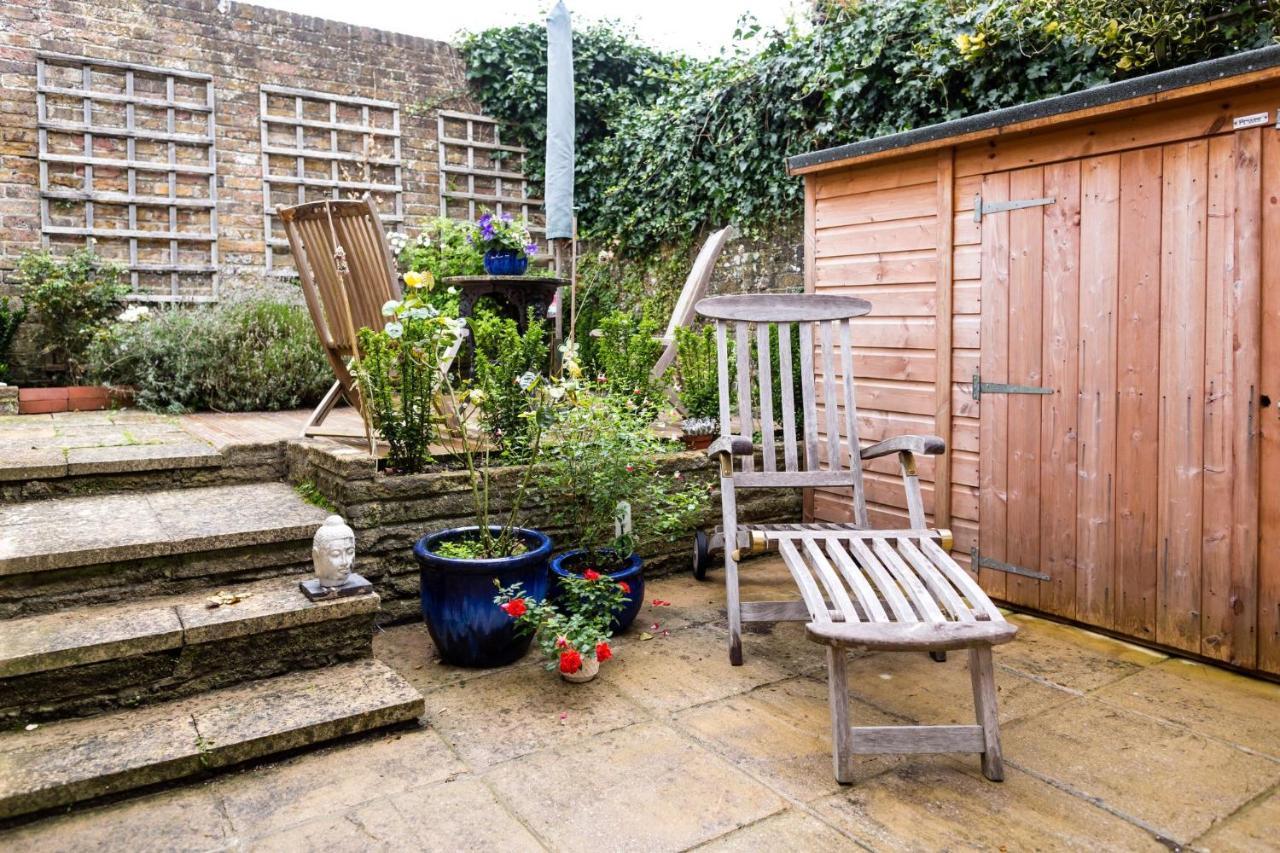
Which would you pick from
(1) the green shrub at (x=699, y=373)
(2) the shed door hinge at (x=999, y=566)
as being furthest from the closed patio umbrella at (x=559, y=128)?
(2) the shed door hinge at (x=999, y=566)

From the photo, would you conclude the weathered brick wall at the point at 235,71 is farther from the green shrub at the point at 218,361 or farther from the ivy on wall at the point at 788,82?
the green shrub at the point at 218,361

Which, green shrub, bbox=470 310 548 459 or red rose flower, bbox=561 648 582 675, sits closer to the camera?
red rose flower, bbox=561 648 582 675

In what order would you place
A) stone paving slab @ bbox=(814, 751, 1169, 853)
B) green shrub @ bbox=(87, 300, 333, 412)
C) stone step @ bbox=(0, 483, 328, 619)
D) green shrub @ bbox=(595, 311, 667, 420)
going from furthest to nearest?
green shrub @ bbox=(87, 300, 333, 412)
green shrub @ bbox=(595, 311, 667, 420)
stone step @ bbox=(0, 483, 328, 619)
stone paving slab @ bbox=(814, 751, 1169, 853)

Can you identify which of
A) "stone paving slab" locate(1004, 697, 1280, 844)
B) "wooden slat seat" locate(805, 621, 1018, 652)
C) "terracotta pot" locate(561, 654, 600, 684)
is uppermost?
"wooden slat seat" locate(805, 621, 1018, 652)

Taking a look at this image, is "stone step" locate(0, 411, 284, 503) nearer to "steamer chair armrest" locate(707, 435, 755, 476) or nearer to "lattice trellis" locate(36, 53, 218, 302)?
"steamer chair armrest" locate(707, 435, 755, 476)

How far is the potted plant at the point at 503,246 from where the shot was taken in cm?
471

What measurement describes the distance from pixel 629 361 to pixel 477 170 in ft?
16.9

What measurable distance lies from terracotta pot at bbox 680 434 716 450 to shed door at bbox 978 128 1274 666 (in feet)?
4.17

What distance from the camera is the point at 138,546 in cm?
250

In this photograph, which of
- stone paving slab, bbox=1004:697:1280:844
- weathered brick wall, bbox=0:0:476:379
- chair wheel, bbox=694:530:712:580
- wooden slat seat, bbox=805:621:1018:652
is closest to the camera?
stone paving slab, bbox=1004:697:1280:844

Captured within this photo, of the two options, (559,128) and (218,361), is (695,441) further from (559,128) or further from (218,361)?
(218,361)

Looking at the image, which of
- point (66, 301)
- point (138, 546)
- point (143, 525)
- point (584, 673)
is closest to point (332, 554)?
point (138, 546)

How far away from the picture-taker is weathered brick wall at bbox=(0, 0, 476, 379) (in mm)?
6332

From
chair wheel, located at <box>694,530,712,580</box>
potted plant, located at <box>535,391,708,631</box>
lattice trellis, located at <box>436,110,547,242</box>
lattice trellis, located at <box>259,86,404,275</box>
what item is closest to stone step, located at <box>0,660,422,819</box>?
potted plant, located at <box>535,391,708,631</box>
